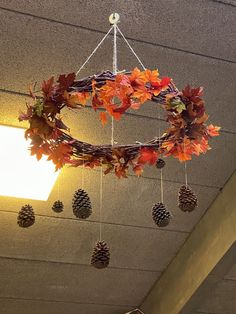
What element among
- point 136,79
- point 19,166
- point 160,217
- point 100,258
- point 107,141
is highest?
point 107,141

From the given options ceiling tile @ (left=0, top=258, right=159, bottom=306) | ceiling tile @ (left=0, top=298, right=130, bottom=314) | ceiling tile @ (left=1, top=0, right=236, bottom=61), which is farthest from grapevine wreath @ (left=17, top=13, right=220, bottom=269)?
ceiling tile @ (left=0, top=298, right=130, bottom=314)

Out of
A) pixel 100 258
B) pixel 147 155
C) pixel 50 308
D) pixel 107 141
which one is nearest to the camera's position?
pixel 147 155

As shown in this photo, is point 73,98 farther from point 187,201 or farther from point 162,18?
point 162,18

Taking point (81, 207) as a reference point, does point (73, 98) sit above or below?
above

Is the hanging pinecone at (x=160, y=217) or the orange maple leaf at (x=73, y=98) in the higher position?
the orange maple leaf at (x=73, y=98)

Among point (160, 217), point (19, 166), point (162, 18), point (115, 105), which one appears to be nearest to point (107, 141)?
point (19, 166)

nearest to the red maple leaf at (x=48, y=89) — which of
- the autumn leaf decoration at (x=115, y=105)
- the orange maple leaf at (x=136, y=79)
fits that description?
the autumn leaf decoration at (x=115, y=105)

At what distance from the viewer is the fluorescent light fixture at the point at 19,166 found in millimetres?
2568

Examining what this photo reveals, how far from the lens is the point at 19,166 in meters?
2.58

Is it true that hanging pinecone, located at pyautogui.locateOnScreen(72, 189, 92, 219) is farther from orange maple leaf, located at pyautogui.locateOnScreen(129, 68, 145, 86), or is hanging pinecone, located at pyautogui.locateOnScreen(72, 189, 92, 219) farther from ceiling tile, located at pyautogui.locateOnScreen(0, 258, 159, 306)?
ceiling tile, located at pyautogui.locateOnScreen(0, 258, 159, 306)

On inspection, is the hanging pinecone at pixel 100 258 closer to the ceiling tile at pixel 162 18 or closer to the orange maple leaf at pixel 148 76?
the orange maple leaf at pixel 148 76

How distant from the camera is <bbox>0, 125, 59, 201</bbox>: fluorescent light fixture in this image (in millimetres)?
2568

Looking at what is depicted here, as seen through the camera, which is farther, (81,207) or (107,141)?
(107,141)

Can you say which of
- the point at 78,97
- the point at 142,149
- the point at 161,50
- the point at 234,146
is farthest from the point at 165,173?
the point at 78,97
